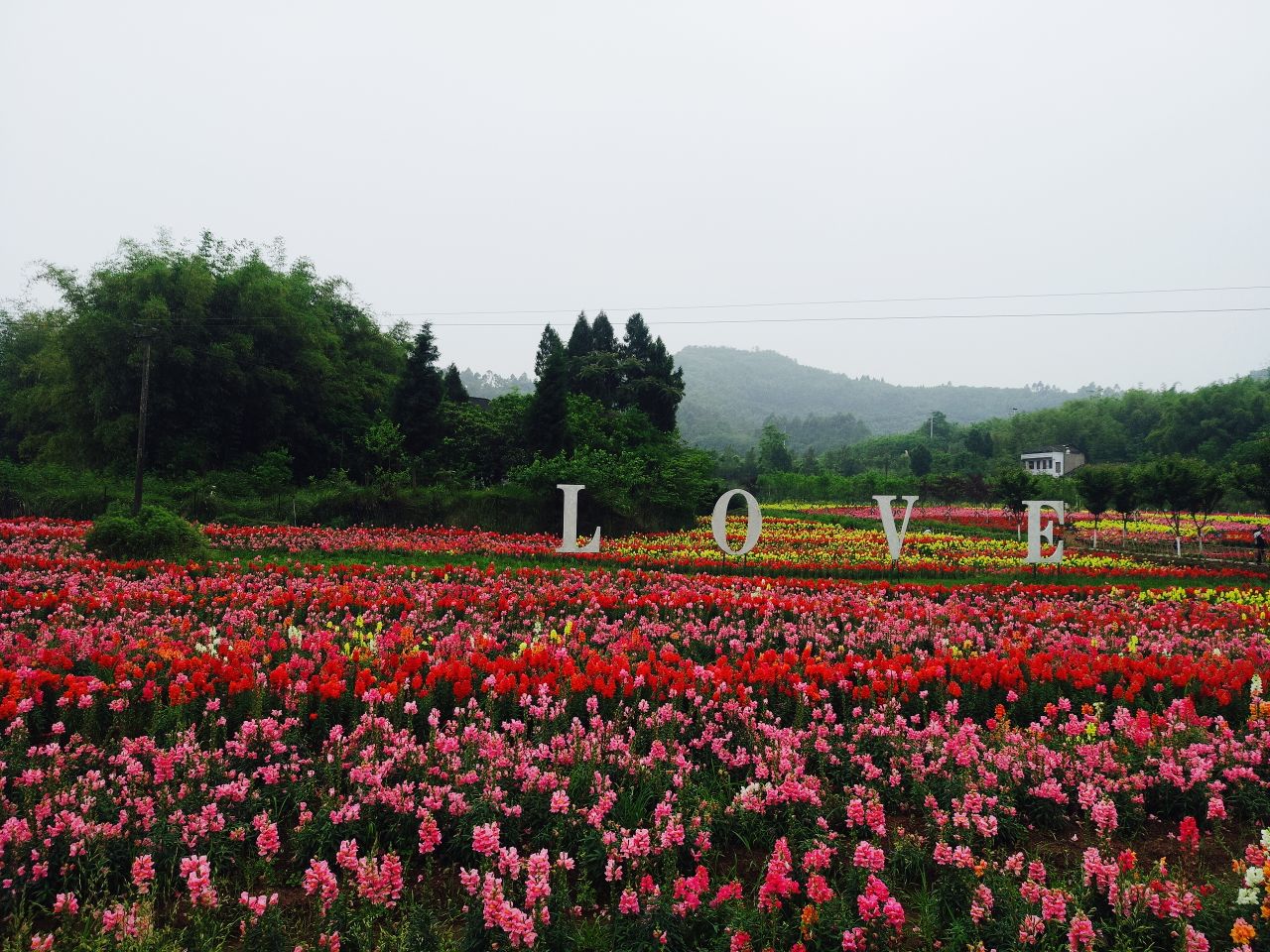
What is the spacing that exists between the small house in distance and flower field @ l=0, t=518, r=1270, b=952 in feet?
244

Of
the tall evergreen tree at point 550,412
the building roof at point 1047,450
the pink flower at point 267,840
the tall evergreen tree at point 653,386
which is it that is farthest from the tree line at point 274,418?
the building roof at point 1047,450

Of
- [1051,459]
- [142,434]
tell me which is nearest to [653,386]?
[142,434]

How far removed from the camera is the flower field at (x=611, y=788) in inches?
103

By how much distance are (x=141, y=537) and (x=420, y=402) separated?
674 inches

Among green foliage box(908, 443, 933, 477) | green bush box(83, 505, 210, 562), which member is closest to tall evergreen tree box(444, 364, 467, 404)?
green bush box(83, 505, 210, 562)

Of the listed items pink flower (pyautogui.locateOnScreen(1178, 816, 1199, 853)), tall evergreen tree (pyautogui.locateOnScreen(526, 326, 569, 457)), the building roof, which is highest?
the building roof

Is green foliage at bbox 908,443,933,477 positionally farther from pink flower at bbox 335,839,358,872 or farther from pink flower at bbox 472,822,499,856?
pink flower at bbox 335,839,358,872

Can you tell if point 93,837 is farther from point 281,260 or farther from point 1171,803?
point 281,260

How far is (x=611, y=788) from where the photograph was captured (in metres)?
3.65

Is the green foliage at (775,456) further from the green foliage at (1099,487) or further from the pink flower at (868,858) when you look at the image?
the pink flower at (868,858)

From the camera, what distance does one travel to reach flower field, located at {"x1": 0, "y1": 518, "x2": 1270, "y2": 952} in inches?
103

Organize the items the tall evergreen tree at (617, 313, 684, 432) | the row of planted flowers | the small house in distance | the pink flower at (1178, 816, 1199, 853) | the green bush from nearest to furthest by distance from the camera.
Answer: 1. the pink flower at (1178, 816, 1199, 853)
2. the green bush
3. the row of planted flowers
4. the tall evergreen tree at (617, 313, 684, 432)
5. the small house in distance

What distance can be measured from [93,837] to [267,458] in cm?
2478

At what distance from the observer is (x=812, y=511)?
30.9m
